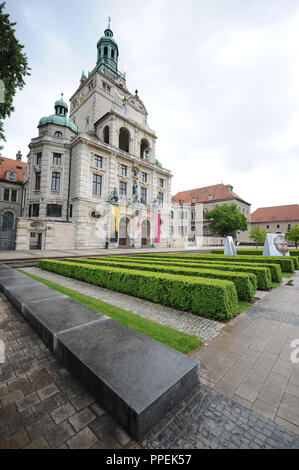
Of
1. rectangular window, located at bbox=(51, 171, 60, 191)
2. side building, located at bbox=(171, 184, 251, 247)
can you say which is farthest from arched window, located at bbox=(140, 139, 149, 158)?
rectangular window, located at bbox=(51, 171, 60, 191)

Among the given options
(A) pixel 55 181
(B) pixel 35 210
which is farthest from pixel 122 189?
(B) pixel 35 210

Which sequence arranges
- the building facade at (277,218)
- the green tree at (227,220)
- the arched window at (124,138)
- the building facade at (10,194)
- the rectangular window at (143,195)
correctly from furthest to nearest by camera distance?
the building facade at (277,218) < the green tree at (227,220) < the rectangular window at (143,195) < the arched window at (124,138) < the building facade at (10,194)

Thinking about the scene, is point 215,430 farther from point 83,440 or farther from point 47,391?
point 47,391

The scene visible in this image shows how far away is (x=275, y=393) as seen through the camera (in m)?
2.38

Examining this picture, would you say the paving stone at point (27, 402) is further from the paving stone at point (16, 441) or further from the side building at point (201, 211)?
the side building at point (201, 211)

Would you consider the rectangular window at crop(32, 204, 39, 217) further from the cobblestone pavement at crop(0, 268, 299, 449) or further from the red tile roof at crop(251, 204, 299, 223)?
the red tile roof at crop(251, 204, 299, 223)

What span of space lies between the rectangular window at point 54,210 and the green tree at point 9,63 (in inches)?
665

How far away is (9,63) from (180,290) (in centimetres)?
1396

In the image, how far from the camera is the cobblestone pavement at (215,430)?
1.69 meters

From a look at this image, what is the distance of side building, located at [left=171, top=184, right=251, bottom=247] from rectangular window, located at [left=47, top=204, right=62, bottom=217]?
3224cm

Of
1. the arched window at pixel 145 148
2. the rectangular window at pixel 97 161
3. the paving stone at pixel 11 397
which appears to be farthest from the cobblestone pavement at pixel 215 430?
the arched window at pixel 145 148

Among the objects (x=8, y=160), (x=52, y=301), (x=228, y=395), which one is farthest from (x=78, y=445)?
(x=8, y=160)

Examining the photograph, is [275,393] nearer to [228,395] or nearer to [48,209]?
[228,395]

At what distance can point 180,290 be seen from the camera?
5.28m
